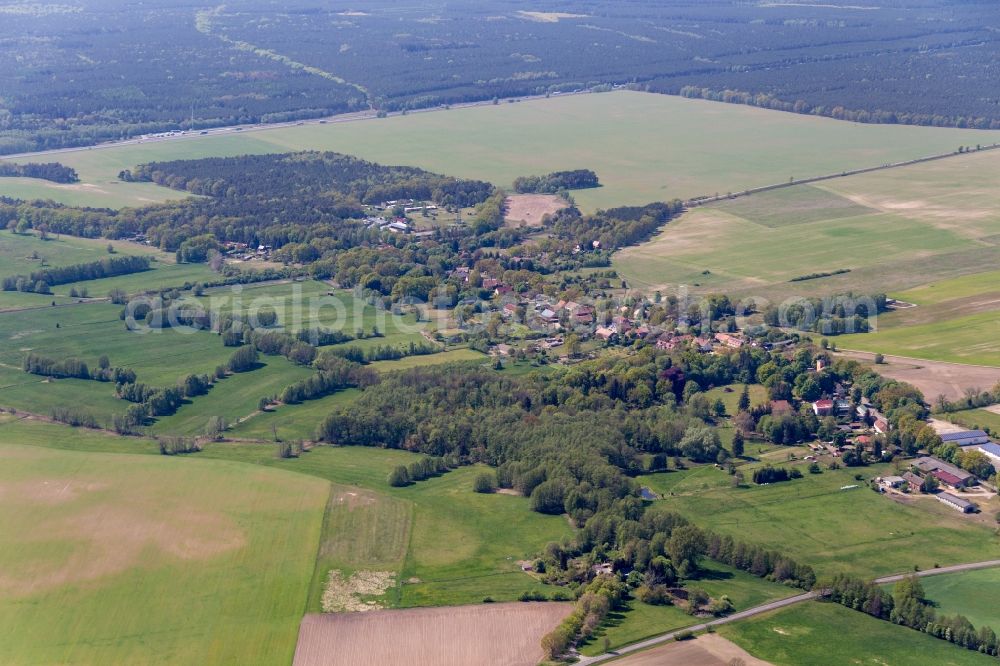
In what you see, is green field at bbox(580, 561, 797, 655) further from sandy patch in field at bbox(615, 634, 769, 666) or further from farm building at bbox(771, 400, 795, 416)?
farm building at bbox(771, 400, 795, 416)

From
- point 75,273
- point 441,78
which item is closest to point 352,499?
point 75,273

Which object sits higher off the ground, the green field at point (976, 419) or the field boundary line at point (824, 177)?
the field boundary line at point (824, 177)

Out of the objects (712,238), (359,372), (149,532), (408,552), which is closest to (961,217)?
(712,238)

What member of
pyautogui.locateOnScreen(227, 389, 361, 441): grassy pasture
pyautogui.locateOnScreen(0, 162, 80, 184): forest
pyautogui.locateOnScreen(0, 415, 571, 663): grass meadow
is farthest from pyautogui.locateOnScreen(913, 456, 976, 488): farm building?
pyautogui.locateOnScreen(0, 162, 80, 184): forest

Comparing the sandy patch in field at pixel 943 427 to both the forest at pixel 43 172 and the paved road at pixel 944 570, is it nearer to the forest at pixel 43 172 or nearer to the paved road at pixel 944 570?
the paved road at pixel 944 570

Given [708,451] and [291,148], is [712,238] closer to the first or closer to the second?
[708,451]

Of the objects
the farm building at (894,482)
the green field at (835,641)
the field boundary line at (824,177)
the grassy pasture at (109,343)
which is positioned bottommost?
the green field at (835,641)

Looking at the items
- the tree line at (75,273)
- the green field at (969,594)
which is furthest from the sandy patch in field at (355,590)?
the tree line at (75,273)

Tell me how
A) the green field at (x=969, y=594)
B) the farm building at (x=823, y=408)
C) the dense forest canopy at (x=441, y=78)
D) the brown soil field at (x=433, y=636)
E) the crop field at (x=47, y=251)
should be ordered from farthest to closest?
the dense forest canopy at (x=441, y=78)
the crop field at (x=47, y=251)
the farm building at (x=823, y=408)
the green field at (x=969, y=594)
the brown soil field at (x=433, y=636)
